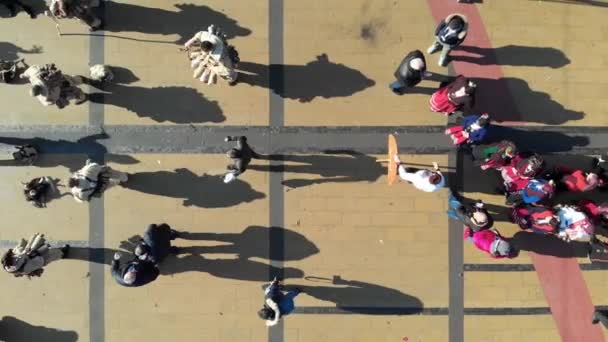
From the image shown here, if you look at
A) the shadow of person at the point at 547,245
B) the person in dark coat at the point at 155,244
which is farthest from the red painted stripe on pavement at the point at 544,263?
the person in dark coat at the point at 155,244

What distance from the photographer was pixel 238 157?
27.4ft

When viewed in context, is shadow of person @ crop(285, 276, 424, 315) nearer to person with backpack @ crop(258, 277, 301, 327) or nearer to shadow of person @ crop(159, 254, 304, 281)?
shadow of person @ crop(159, 254, 304, 281)

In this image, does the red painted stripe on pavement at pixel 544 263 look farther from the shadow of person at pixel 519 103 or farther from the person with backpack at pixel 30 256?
the person with backpack at pixel 30 256

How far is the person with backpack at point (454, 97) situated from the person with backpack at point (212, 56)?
3596 millimetres

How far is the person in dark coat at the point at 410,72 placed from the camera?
7918 mm

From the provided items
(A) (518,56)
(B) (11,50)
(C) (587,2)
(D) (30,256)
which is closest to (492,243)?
(A) (518,56)

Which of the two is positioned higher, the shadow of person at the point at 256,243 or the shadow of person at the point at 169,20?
the shadow of person at the point at 169,20

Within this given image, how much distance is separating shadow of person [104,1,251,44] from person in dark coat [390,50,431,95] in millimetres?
2943

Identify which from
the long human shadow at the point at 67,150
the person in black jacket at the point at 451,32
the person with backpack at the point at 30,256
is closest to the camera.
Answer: the person in black jacket at the point at 451,32

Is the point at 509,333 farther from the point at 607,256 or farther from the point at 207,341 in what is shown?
the point at 207,341

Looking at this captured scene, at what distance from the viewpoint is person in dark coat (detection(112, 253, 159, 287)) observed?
26.7 ft

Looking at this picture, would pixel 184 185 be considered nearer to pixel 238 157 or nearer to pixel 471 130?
pixel 238 157

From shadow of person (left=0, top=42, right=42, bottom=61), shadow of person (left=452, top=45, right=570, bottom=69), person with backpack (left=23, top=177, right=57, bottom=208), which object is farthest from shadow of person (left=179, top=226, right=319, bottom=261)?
shadow of person (left=452, top=45, right=570, bottom=69)

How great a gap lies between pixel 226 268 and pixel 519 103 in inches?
249
